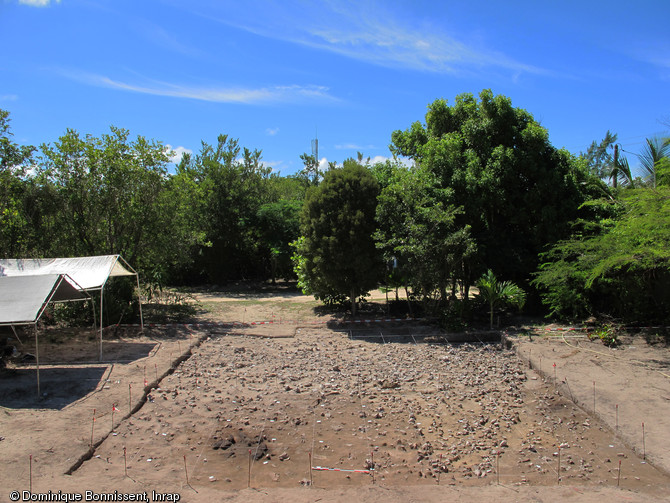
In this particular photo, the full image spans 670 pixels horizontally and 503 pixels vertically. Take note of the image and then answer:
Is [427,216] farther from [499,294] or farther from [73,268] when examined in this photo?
[73,268]

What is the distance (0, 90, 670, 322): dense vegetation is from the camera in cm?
1284

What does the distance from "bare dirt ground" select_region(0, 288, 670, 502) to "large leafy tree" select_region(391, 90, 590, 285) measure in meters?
3.83

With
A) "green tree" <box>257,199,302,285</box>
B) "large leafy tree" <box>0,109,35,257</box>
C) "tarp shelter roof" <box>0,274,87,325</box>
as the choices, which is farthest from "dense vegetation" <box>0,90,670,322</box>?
"green tree" <box>257,199,302,285</box>

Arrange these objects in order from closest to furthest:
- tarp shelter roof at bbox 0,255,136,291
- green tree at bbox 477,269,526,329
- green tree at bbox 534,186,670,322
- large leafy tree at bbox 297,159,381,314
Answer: green tree at bbox 534,186,670,322
tarp shelter roof at bbox 0,255,136,291
green tree at bbox 477,269,526,329
large leafy tree at bbox 297,159,381,314

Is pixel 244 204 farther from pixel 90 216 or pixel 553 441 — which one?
pixel 553 441

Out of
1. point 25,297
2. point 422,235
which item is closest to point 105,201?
point 25,297

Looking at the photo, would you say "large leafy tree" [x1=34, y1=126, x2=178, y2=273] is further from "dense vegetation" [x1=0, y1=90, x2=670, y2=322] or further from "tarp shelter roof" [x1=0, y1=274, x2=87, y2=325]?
"tarp shelter roof" [x1=0, y1=274, x2=87, y2=325]

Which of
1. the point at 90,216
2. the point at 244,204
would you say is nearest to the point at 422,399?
the point at 90,216

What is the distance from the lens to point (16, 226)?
45.4 ft

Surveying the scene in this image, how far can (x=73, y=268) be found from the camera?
38.0 ft

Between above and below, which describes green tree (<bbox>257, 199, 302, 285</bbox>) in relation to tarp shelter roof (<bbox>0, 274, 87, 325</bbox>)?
above

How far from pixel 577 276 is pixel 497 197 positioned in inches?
134
